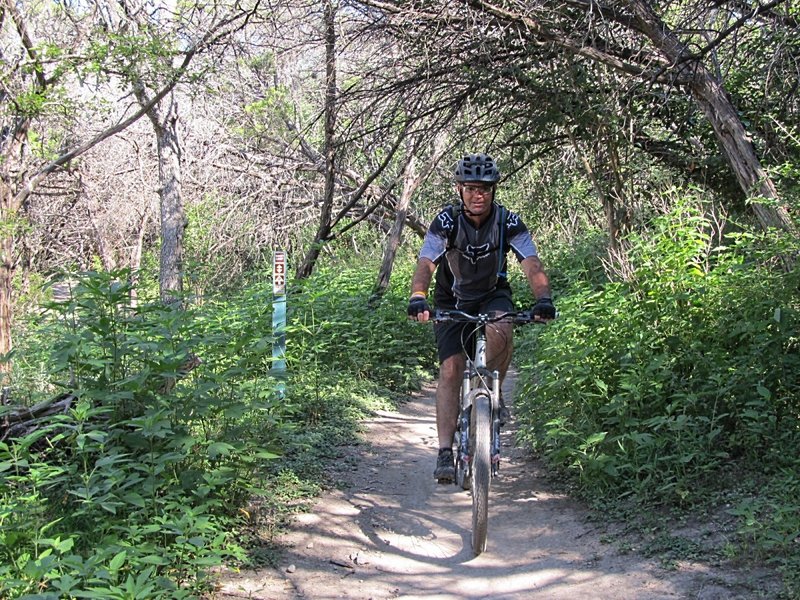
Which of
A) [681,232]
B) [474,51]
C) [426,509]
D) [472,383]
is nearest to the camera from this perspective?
[472,383]

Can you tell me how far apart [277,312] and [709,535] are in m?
4.27

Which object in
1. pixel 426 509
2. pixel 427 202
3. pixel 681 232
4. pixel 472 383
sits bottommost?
pixel 426 509

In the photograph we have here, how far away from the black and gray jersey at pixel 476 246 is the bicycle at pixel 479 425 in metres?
0.31

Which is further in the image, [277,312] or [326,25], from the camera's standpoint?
[326,25]

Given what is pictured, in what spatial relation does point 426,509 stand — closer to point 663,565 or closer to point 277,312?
point 663,565

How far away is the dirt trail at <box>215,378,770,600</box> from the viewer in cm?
419

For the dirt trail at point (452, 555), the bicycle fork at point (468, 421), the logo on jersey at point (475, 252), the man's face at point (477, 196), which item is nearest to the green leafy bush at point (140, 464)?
the dirt trail at point (452, 555)

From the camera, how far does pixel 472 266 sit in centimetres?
534

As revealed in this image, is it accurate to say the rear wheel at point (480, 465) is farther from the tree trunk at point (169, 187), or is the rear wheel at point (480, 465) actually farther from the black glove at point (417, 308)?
the tree trunk at point (169, 187)

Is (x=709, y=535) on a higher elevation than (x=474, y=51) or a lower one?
lower

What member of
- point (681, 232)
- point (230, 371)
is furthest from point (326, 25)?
point (230, 371)

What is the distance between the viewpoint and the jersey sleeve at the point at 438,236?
524 cm

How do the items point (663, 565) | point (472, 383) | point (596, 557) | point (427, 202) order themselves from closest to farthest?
1. point (663, 565)
2. point (596, 557)
3. point (472, 383)
4. point (427, 202)

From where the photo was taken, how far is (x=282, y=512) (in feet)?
17.4
